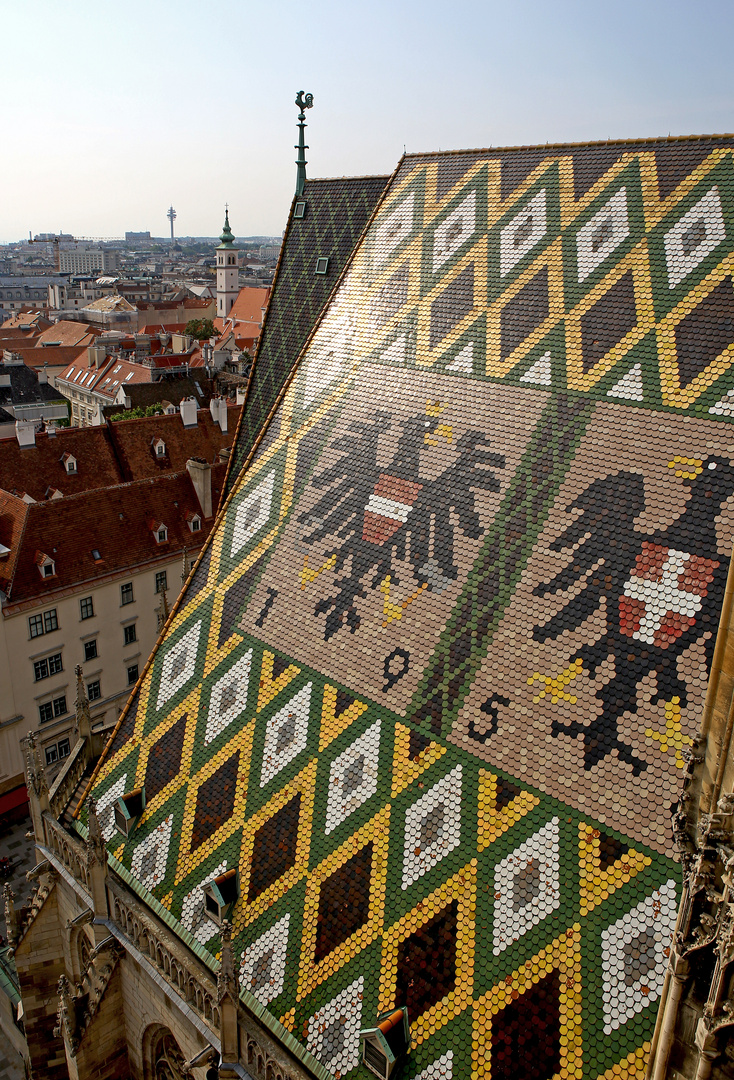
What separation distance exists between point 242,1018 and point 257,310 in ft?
301

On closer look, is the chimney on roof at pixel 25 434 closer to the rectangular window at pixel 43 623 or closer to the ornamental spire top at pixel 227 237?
the rectangular window at pixel 43 623

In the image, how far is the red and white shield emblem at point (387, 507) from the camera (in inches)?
551

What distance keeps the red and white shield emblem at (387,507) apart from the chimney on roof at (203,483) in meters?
16.4

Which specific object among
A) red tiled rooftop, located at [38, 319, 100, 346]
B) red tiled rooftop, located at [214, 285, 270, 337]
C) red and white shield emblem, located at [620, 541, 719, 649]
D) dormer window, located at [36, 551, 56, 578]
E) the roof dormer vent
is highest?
red tiled rooftop, located at [214, 285, 270, 337]

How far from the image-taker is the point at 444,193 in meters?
17.4

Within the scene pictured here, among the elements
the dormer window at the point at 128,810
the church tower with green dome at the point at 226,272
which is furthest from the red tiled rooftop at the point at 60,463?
the church tower with green dome at the point at 226,272

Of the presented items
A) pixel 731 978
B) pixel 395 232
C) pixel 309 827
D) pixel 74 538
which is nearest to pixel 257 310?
pixel 74 538

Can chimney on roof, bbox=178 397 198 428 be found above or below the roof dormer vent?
above

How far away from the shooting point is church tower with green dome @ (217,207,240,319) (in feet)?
339

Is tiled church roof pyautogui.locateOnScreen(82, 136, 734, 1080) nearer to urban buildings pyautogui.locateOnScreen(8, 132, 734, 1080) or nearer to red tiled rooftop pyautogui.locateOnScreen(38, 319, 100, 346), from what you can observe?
urban buildings pyautogui.locateOnScreen(8, 132, 734, 1080)

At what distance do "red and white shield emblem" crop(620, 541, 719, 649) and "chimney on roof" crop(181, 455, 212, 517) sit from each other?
21.3 m

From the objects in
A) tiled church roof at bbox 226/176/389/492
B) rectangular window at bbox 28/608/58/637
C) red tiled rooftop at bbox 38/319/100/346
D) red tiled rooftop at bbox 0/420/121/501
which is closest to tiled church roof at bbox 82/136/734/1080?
tiled church roof at bbox 226/176/389/492

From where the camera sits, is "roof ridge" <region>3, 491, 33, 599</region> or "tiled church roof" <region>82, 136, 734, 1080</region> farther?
"roof ridge" <region>3, 491, 33, 599</region>

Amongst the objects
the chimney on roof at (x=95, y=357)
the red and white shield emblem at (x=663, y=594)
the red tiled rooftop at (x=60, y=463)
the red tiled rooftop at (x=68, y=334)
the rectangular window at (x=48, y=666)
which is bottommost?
the rectangular window at (x=48, y=666)
